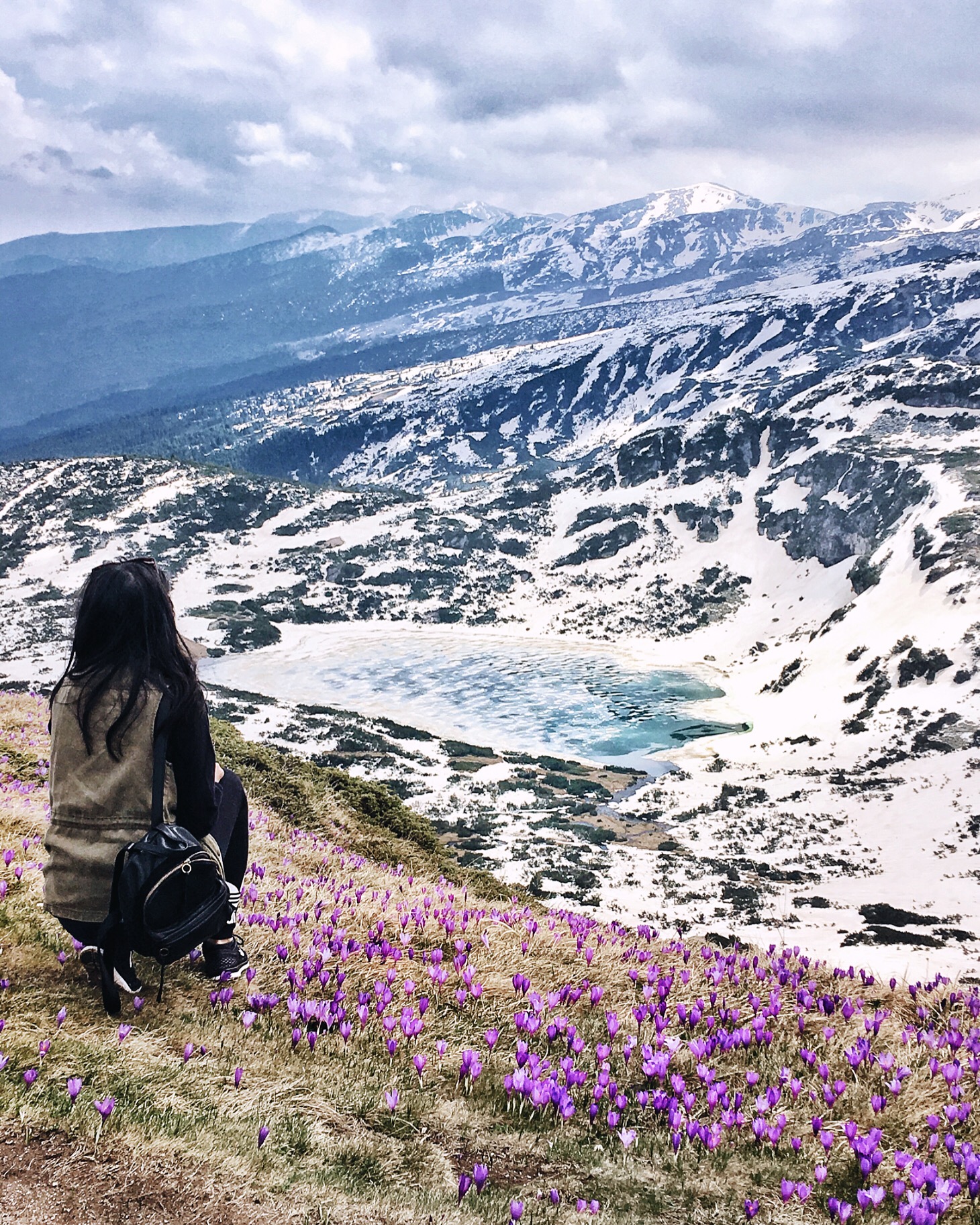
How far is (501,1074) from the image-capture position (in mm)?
4703

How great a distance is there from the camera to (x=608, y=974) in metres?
6.21

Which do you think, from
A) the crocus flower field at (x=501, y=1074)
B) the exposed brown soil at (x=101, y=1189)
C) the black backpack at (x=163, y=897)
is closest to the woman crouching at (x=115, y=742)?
the black backpack at (x=163, y=897)

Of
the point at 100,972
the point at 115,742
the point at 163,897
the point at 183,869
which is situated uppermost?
the point at 115,742

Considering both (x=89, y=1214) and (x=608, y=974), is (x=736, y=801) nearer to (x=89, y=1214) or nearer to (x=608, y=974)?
(x=608, y=974)

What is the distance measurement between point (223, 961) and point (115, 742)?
171cm

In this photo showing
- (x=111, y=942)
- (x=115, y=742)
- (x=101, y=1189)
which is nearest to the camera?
(x=101, y=1189)

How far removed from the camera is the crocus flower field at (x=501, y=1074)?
3633 mm

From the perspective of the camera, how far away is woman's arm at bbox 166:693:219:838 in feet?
16.1

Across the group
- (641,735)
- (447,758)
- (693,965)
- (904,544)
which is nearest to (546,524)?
(904,544)

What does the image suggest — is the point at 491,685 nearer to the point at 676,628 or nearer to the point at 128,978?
the point at 676,628

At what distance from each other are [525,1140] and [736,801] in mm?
46148

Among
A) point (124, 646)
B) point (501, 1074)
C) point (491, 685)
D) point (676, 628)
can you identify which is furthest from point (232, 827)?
point (676, 628)

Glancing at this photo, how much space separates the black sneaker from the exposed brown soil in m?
1.68

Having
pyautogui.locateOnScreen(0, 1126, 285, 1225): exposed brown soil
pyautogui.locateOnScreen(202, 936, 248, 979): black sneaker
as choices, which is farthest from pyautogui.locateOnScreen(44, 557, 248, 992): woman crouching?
pyautogui.locateOnScreen(0, 1126, 285, 1225): exposed brown soil
